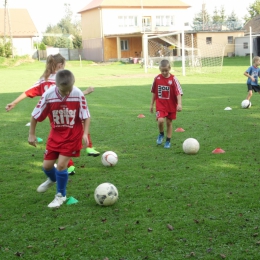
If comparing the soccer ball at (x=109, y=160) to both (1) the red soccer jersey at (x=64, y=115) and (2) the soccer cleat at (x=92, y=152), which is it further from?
(1) the red soccer jersey at (x=64, y=115)

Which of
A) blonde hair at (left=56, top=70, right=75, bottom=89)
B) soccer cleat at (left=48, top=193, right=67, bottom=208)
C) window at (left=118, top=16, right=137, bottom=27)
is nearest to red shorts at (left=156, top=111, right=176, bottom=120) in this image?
soccer cleat at (left=48, top=193, right=67, bottom=208)

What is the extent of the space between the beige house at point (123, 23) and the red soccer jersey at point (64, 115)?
53019mm

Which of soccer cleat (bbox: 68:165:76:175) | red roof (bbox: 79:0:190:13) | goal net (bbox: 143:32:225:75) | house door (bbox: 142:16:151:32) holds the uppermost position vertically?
red roof (bbox: 79:0:190:13)

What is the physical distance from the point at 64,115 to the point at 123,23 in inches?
2291

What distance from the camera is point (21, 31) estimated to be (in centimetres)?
6938

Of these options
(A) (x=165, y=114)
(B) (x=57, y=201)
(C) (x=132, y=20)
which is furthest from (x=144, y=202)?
(C) (x=132, y=20)

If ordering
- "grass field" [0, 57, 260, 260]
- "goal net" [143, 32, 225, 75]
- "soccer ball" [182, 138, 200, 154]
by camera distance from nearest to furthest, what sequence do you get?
"grass field" [0, 57, 260, 260] → "soccer ball" [182, 138, 200, 154] → "goal net" [143, 32, 225, 75]

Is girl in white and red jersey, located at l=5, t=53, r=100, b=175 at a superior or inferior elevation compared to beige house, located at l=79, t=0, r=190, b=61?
inferior

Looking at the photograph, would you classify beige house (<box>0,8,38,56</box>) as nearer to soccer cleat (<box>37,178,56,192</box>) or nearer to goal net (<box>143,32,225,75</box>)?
goal net (<box>143,32,225,75</box>)

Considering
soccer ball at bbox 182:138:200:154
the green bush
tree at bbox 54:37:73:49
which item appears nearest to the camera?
soccer ball at bbox 182:138:200:154

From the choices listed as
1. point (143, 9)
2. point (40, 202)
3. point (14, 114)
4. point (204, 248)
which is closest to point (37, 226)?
point (40, 202)

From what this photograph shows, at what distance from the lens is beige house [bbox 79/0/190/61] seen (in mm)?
59406

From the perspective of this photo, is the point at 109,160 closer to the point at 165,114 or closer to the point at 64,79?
the point at 165,114

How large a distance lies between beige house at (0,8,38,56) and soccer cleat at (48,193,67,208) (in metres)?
62.3
